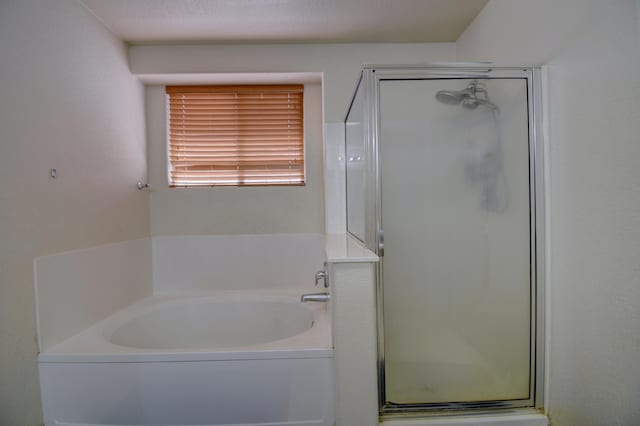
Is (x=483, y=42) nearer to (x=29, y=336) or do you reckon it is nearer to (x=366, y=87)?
(x=366, y=87)

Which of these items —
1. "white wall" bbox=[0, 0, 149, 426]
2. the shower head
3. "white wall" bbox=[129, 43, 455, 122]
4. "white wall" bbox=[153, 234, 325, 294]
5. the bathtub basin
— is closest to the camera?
"white wall" bbox=[0, 0, 149, 426]

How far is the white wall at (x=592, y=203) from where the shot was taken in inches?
41.0

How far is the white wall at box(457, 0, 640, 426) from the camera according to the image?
104 cm

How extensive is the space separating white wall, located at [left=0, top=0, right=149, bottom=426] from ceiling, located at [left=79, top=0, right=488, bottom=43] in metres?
0.22

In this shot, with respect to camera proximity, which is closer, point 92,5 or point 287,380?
point 287,380

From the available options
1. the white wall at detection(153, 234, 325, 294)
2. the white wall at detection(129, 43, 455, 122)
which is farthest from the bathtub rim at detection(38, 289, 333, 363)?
the white wall at detection(129, 43, 455, 122)

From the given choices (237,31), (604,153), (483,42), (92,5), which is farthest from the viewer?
(237,31)

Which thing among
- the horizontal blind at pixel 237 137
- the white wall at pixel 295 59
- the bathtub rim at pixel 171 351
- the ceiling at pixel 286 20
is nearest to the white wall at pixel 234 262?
the horizontal blind at pixel 237 137

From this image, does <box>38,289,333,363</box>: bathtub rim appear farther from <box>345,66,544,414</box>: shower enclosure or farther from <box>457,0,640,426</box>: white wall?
<box>457,0,640,426</box>: white wall

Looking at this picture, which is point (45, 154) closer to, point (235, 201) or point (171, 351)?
point (171, 351)

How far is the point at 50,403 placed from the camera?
1.46 m

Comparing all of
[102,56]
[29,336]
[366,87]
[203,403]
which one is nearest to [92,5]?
[102,56]

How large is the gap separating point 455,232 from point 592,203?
0.48m

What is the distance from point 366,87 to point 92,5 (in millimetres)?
1594
